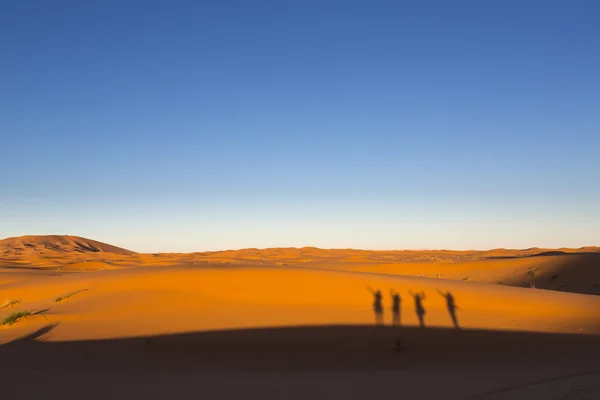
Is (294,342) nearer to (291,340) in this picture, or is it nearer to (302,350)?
(291,340)

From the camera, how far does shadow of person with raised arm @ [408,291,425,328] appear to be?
1261 cm

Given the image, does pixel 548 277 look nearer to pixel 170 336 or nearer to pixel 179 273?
pixel 179 273

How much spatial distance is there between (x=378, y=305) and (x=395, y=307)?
0.52 metres

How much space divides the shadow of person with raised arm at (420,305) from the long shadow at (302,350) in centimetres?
97

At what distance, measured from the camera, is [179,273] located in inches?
763

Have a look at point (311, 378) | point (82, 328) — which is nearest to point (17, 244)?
point (82, 328)

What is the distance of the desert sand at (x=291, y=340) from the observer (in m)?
7.11

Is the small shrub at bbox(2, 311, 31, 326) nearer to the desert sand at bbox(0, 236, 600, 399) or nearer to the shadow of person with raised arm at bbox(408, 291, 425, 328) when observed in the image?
the desert sand at bbox(0, 236, 600, 399)

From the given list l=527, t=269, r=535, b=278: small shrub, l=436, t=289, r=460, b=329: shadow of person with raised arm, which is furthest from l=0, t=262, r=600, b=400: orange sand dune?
l=527, t=269, r=535, b=278: small shrub

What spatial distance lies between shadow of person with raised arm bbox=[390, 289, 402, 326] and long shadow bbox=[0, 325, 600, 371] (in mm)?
909

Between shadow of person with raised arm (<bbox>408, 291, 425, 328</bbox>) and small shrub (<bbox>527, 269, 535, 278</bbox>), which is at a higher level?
small shrub (<bbox>527, 269, 535, 278</bbox>)

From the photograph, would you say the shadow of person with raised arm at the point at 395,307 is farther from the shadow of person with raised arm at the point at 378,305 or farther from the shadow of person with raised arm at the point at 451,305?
the shadow of person with raised arm at the point at 451,305

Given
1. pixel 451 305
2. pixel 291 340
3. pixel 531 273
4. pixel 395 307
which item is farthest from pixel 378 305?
pixel 531 273

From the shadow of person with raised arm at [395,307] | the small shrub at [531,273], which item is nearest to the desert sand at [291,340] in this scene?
the shadow of person with raised arm at [395,307]
